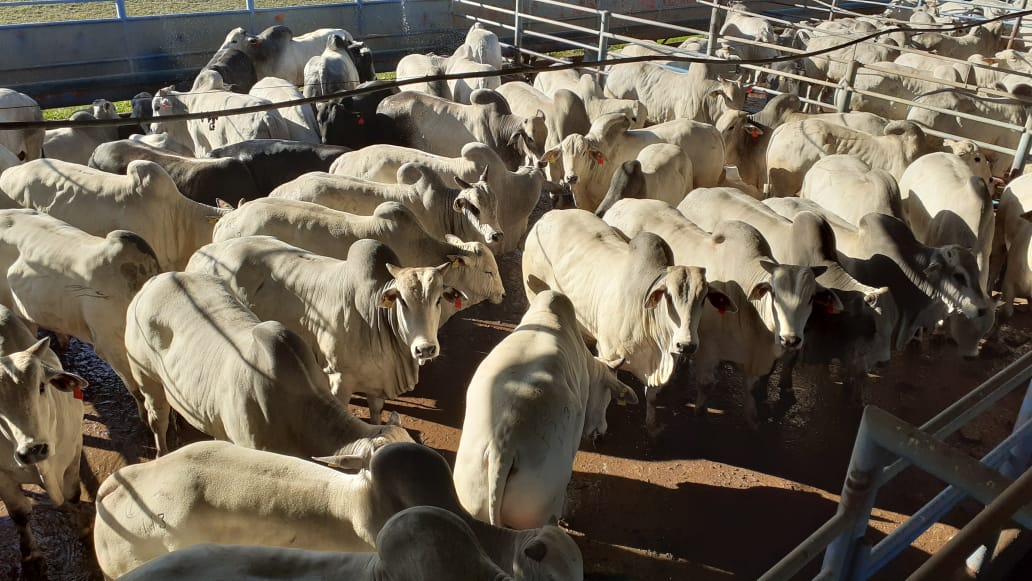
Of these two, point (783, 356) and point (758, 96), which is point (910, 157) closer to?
point (783, 356)

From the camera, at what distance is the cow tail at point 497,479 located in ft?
13.5

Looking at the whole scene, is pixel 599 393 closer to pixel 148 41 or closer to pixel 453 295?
pixel 453 295

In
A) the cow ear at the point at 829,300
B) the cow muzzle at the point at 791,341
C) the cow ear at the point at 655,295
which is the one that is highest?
the cow ear at the point at 655,295

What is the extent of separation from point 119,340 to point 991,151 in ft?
32.6

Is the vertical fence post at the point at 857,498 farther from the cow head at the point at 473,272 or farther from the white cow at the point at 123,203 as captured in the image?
the white cow at the point at 123,203

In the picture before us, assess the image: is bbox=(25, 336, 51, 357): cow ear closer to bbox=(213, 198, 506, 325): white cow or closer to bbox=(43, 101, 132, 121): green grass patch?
bbox=(213, 198, 506, 325): white cow

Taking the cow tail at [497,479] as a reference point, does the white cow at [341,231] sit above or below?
above

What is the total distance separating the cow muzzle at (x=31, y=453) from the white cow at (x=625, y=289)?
348 centimetres

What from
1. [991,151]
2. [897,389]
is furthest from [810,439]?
[991,151]

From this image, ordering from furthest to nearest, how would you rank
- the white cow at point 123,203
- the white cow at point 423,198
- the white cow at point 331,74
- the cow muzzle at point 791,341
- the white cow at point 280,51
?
the white cow at point 280,51 < the white cow at point 331,74 < the white cow at point 423,198 < the white cow at point 123,203 < the cow muzzle at point 791,341

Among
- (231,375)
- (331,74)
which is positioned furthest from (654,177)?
(331,74)

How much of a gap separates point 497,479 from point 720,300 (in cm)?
232

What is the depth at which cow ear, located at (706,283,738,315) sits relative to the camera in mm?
5621

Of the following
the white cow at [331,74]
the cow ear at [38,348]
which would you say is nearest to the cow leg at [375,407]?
the cow ear at [38,348]
